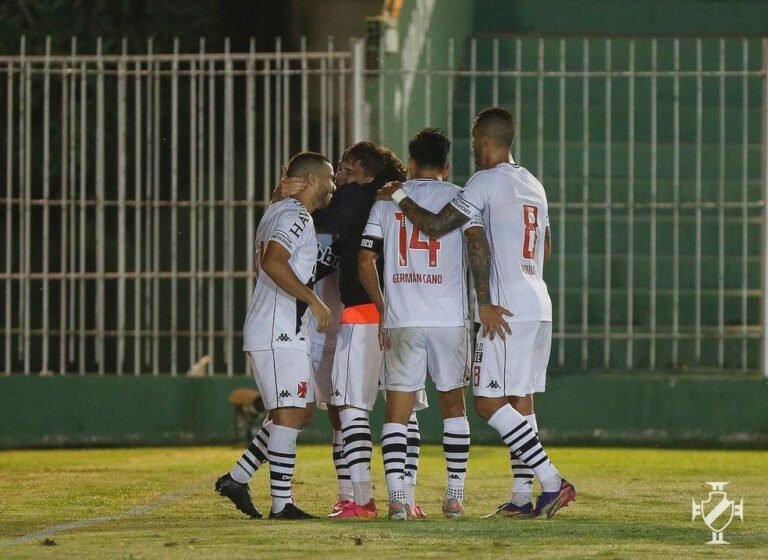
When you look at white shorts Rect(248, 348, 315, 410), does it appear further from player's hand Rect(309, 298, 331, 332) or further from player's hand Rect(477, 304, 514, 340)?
player's hand Rect(477, 304, 514, 340)

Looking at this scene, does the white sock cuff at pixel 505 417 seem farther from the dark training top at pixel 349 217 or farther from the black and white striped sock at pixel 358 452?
the dark training top at pixel 349 217

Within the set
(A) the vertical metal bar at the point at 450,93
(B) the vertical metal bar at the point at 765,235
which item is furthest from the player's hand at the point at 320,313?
(B) the vertical metal bar at the point at 765,235

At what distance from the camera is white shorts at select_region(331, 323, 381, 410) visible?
7.76m

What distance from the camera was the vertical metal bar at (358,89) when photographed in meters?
12.4

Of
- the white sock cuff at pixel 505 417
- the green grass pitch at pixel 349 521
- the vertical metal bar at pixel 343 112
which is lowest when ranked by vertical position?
the green grass pitch at pixel 349 521

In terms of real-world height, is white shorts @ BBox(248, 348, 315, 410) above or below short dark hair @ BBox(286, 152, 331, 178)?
below

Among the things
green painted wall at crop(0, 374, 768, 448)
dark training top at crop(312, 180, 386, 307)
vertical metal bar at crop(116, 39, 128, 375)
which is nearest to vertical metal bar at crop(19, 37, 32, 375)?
green painted wall at crop(0, 374, 768, 448)

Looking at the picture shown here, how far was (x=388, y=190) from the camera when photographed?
25.2 ft

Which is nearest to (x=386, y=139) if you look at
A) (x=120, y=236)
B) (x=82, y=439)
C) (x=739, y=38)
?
(x=120, y=236)

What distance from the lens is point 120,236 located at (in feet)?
41.4

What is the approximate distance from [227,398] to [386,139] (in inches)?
84.7

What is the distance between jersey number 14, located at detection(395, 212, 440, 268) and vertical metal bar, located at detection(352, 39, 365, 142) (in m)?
4.82

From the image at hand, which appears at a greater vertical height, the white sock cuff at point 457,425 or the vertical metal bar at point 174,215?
the vertical metal bar at point 174,215

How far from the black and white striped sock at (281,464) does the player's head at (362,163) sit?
1.18 m
